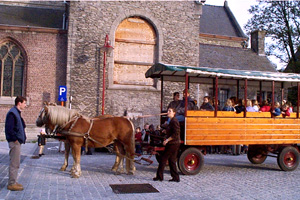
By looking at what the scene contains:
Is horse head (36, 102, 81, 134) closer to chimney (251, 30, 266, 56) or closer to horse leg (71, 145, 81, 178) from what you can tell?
horse leg (71, 145, 81, 178)

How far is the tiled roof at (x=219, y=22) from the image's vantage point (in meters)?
28.2

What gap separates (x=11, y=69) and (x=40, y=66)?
1776 millimetres

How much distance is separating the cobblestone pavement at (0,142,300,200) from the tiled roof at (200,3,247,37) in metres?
20.2

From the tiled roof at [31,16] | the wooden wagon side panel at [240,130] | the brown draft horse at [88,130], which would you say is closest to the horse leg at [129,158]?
the brown draft horse at [88,130]

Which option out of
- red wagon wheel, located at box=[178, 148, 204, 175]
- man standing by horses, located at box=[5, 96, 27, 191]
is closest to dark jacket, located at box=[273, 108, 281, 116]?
red wagon wheel, located at box=[178, 148, 204, 175]

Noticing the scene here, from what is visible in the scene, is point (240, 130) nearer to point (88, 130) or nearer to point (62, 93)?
point (88, 130)

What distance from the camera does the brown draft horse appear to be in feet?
24.5

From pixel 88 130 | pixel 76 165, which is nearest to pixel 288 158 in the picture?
pixel 88 130

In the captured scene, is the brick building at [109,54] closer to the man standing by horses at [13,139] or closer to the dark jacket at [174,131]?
the dark jacket at [174,131]

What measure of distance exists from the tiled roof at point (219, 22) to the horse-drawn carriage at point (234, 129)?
19.4 meters

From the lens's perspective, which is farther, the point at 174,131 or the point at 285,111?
the point at 285,111

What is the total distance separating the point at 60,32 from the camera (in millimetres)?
18266

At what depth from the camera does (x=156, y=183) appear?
7051mm

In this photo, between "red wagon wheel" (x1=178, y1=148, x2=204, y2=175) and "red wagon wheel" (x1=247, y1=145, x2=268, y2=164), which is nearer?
→ "red wagon wheel" (x1=178, y1=148, x2=204, y2=175)
